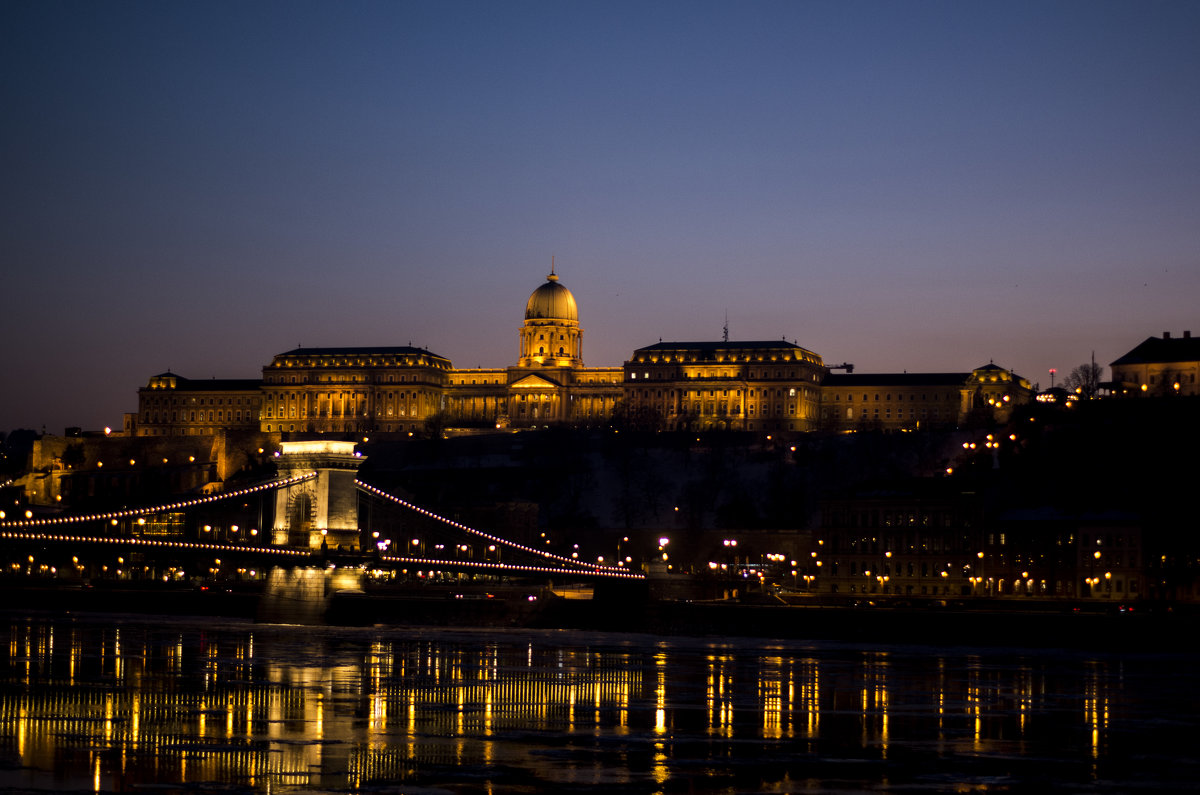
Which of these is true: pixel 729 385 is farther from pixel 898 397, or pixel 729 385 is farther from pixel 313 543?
pixel 313 543

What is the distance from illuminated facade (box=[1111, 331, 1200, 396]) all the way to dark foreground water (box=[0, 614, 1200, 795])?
320ft

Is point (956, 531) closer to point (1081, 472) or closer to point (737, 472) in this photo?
point (1081, 472)

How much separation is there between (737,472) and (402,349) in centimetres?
6347

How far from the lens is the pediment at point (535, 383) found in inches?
7288

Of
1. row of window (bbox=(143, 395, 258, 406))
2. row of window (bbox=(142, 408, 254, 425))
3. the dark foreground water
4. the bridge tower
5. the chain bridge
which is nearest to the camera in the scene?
the dark foreground water

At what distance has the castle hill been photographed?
2798 inches

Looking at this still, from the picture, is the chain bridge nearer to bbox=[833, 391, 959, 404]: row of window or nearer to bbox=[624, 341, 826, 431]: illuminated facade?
bbox=[624, 341, 826, 431]: illuminated facade

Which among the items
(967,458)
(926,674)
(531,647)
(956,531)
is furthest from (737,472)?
(926,674)

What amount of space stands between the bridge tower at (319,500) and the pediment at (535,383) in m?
112

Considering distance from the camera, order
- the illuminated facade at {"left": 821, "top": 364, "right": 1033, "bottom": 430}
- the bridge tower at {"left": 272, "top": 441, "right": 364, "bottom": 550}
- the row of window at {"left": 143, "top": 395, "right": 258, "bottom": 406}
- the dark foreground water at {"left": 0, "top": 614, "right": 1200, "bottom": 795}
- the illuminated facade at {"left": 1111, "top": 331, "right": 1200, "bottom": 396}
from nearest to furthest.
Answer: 1. the dark foreground water at {"left": 0, "top": 614, "right": 1200, "bottom": 795}
2. the bridge tower at {"left": 272, "top": 441, "right": 364, "bottom": 550}
3. the illuminated facade at {"left": 1111, "top": 331, "right": 1200, "bottom": 396}
4. the illuminated facade at {"left": 821, "top": 364, "right": 1033, "bottom": 430}
5. the row of window at {"left": 143, "top": 395, "right": 258, "bottom": 406}

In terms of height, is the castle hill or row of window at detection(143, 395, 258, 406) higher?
row of window at detection(143, 395, 258, 406)

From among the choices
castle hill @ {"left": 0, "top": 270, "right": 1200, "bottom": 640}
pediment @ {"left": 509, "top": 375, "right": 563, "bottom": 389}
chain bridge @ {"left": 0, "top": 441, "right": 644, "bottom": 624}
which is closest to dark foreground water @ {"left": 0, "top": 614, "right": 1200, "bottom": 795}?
chain bridge @ {"left": 0, "top": 441, "right": 644, "bottom": 624}

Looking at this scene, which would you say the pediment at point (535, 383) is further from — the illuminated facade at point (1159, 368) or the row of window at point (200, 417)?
the illuminated facade at point (1159, 368)

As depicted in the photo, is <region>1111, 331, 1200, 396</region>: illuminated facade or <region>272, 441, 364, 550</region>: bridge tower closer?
<region>272, 441, 364, 550</region>: bridge tower
